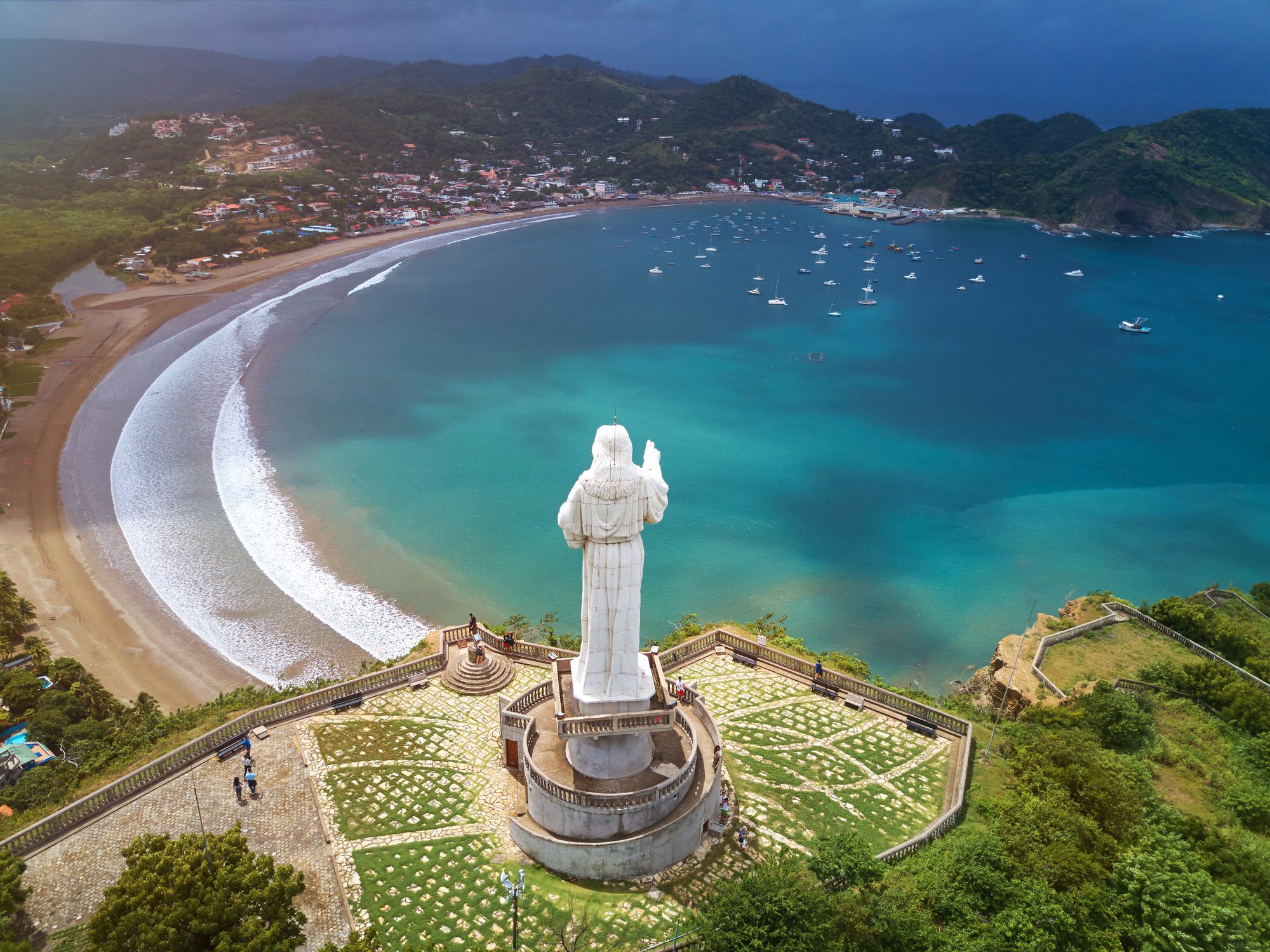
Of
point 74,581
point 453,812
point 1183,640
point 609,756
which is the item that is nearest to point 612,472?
point 609,756

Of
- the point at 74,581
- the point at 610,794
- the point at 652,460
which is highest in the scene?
the point at 652,460

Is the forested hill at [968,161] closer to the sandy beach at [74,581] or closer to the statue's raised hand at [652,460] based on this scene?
the sandy beach at [74,581]

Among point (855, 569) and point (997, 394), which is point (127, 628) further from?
point (997, 394)

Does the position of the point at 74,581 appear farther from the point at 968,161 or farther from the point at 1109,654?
the point at 968,161

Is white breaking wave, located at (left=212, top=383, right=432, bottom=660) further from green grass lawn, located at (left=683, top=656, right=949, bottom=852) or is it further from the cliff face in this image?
the cliff face

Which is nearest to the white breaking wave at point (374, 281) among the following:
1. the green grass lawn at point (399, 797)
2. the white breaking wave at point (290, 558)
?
the white breaking wave at point (290, 558)

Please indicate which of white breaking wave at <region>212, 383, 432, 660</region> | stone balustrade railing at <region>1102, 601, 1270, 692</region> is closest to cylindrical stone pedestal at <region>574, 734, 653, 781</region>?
white breaking wave at <region>212, 383, 432, 660</region>
